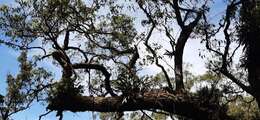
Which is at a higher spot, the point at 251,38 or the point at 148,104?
the point at 251,38

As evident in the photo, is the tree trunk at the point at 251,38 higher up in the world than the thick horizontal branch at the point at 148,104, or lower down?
higher up

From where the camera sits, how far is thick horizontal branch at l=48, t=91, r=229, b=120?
13.6 metres

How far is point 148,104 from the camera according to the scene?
13750 millimetres

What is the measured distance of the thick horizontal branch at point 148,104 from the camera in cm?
1360

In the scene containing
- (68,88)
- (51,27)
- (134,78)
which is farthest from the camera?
(51,27)

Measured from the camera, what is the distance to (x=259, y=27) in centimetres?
1606

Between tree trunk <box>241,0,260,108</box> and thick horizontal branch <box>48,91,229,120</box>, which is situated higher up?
tree trunk <box>241,0,260,108</box>

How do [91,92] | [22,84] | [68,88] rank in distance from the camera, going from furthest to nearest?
1. [22,84]
2. [91,92]
3. [68,88]

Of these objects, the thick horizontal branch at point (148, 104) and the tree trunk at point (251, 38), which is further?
the tree trunk at point (251, 38)

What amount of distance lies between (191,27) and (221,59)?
8.38ft

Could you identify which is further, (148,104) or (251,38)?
(251,38)

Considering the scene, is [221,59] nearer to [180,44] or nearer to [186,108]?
[180,44]

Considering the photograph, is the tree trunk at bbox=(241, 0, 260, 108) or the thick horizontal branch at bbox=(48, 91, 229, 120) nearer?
the thick horizontal branch at bbox=(48, 91, 229, 120)

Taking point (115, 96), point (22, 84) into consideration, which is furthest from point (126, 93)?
point (22, 84)
